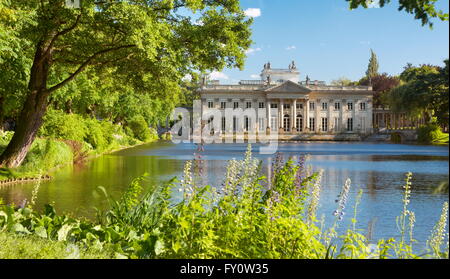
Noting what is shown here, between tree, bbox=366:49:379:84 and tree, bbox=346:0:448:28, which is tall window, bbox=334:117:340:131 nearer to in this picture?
tree, bbox=366:49:379:84

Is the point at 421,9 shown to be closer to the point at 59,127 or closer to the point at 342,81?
the point at 59,127

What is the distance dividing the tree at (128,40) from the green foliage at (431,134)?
37.1 m

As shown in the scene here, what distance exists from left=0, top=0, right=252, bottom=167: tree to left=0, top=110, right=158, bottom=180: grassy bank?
3.23 ft

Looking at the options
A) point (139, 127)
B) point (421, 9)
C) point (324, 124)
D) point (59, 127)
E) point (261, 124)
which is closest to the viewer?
point (421, 9)

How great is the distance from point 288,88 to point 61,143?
51.1m

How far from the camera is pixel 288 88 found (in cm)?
6731

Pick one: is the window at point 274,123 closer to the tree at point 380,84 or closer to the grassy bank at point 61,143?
the tree at point 380,84

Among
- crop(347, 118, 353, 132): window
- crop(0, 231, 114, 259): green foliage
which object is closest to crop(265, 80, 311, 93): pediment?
crop(347, 118, 353, 132): window

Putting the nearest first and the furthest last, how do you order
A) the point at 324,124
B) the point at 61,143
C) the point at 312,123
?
the point at 61,143 → the point at 312,123 → the point at 324,124

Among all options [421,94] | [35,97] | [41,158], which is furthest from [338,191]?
[421,94]

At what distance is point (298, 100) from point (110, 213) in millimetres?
64854

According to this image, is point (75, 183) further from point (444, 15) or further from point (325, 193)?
point (444, 15)
